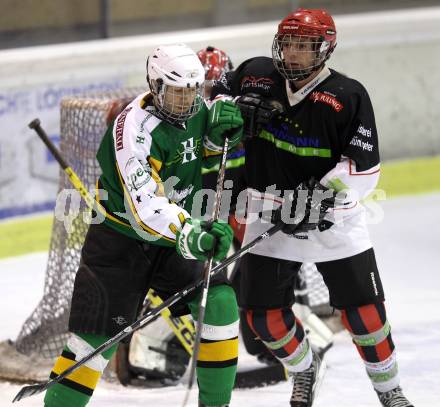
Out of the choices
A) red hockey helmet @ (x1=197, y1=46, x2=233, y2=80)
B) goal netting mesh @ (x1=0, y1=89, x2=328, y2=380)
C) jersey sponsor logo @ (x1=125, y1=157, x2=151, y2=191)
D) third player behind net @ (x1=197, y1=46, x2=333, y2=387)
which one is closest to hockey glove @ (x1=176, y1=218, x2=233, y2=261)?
jersey sponsor logo @ (x1=125, y1=157, x2=151, y2=191)

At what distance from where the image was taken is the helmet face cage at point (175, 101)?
3328 millimetres

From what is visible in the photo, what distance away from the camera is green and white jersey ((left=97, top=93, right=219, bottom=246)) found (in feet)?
10.8

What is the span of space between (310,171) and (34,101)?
7.67ft

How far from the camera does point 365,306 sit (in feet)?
12.0

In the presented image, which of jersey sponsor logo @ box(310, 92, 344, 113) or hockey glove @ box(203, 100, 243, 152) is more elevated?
jersey sponsor logo @ box(310, 92, 344, 113)

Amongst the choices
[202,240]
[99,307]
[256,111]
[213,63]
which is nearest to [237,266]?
[213,63]

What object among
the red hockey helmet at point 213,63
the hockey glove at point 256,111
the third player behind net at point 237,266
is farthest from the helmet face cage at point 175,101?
the red hockey helmet at point 213,63

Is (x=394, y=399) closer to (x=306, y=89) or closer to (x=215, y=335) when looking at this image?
(x=215, y=335)

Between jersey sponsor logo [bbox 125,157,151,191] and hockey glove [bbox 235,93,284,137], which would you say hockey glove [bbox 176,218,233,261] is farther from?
hockey glove [bbox 235,93,284,137]

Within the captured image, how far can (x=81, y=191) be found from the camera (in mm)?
4273

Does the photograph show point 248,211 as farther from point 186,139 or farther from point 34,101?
point 34,101

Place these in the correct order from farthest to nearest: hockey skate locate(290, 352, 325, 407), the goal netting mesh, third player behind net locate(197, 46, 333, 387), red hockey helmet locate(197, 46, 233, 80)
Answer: the goal netting mesh < red hockey helmet locate(197, 46, 233, 80) < third player behind net locate(197, 46, 333, 387) < hockey skate locate(290, 352, 325, 407)

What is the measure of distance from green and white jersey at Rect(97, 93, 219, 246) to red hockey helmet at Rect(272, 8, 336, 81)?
11.0 inches

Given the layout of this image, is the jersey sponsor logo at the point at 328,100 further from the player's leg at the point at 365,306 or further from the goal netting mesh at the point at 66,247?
the goal netting mesh at the point at 66,247
